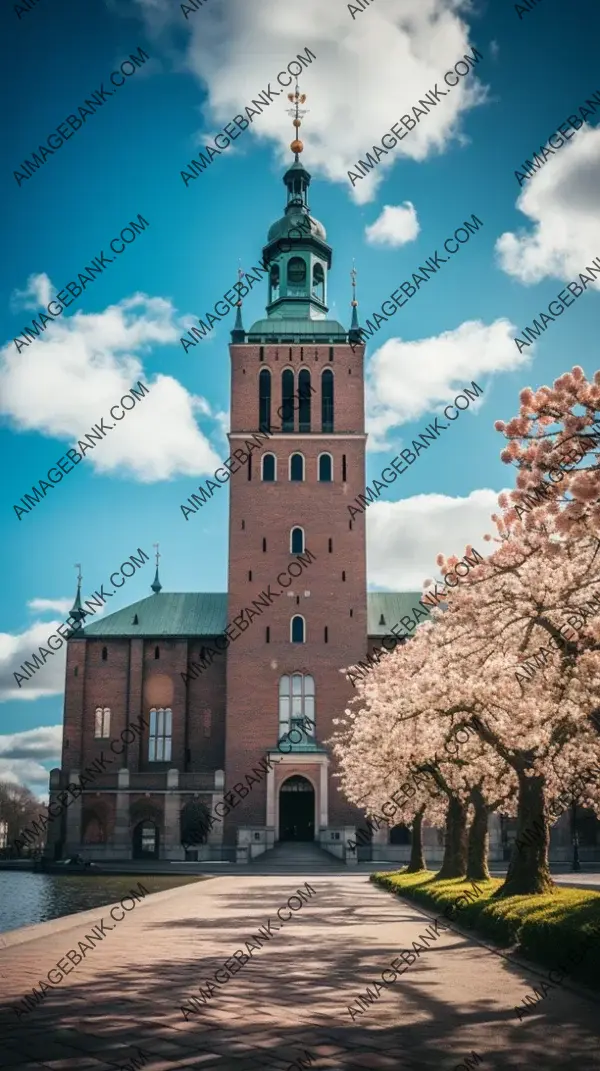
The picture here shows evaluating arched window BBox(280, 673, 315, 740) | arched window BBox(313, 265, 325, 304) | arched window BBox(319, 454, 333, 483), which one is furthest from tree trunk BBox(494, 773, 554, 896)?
arched window BBox(313, 265, 325, 304)

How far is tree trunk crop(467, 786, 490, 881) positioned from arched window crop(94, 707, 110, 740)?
4024 cm

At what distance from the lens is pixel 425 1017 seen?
29.9ft

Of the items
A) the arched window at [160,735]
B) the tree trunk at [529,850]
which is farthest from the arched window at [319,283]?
the tree trunk at [529,850]

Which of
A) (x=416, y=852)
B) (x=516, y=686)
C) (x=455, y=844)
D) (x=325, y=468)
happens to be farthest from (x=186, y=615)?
(x=516, y=686)

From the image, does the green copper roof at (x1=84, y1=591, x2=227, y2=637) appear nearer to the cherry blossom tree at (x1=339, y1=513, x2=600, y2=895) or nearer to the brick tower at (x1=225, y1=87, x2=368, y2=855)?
the brick tower at (x1=225, y1=87, x2=368, y2=855)

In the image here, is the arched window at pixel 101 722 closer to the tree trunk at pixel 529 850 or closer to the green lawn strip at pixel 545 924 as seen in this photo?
the green lawn strip at pixel 545 924

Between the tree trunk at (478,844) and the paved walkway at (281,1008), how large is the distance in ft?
21.5

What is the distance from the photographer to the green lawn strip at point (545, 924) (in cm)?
1116

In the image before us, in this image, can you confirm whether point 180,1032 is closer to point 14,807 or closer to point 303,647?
point 303,647

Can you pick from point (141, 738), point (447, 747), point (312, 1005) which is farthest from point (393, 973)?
point (141, 738)

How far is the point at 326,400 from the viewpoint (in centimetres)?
6156

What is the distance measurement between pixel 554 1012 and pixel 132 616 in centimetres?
5704

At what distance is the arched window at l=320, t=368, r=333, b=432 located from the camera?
2405 inches

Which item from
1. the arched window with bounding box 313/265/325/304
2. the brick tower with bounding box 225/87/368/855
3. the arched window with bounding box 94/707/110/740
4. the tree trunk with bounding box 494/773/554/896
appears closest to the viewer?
the tree trunk with bounding box 494/773/554/896
